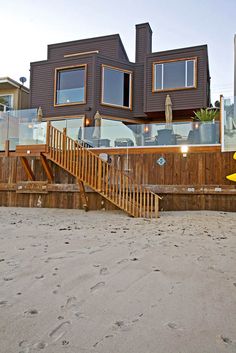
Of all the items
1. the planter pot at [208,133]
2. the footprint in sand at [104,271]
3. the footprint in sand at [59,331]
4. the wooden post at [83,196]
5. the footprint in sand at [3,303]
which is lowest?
the footprint in sand at [59,331]

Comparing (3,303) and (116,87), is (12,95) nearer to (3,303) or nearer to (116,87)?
(116,87)

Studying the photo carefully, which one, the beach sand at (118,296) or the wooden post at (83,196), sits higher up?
the wooden post at (83,196)

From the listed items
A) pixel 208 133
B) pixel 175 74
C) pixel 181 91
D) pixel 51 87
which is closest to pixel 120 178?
pixel 208 133

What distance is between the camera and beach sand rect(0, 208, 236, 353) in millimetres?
1809

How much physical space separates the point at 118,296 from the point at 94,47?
1753 centimetres

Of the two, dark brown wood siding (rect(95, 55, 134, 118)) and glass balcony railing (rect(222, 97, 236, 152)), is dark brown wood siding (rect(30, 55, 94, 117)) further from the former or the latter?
glass balcony railing (rect(222, 97, 236, 152))

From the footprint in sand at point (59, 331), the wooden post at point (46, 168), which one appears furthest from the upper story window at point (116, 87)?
the footprint in sand at point (59, 331)

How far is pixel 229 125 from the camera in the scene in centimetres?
938

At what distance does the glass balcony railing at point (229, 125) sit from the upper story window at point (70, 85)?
8175 mm

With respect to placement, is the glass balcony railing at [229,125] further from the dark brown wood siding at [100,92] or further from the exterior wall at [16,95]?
the exterior wall at [16,95]

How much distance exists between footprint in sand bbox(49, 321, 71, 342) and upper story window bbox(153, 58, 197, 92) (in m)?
14.6

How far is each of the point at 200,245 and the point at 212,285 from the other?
1.54 metres

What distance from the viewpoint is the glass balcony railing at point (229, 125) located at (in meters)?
8.98

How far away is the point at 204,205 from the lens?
8523 millimetres
